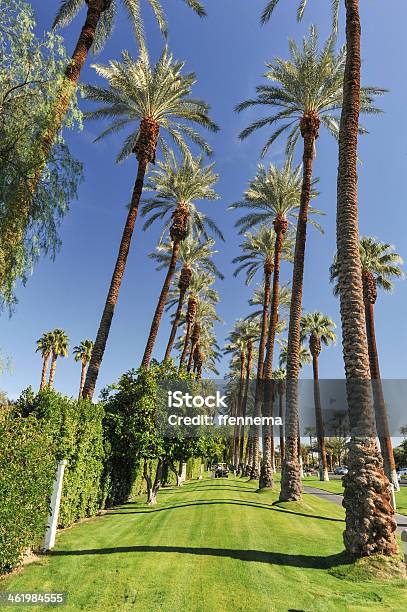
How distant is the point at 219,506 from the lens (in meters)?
17.0

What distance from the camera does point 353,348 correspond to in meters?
9.93

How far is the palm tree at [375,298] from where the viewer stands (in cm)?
2748

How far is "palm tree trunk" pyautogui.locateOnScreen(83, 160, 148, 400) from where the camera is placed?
1683cm

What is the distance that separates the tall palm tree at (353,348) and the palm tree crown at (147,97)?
1089 centimetres

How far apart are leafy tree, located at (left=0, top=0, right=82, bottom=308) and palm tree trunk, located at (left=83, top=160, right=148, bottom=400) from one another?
20.5 feet

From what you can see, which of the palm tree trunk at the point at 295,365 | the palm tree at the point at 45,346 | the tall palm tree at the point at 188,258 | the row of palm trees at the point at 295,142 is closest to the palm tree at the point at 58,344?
the palm tree at the point at 45,346

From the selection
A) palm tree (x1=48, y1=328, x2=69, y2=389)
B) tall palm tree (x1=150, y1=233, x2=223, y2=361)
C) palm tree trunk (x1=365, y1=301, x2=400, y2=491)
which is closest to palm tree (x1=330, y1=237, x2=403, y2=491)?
palm tree trunk (x1=365, y1=301, x2=400, y2=491)

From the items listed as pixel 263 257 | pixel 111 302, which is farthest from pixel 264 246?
pixel 111 302

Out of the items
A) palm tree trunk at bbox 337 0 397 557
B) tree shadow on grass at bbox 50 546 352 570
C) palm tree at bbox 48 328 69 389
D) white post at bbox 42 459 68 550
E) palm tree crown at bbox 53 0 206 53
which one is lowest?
tree shadow on grass at bbox 50 546 352 570

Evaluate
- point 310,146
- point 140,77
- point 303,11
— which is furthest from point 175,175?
point 303,11

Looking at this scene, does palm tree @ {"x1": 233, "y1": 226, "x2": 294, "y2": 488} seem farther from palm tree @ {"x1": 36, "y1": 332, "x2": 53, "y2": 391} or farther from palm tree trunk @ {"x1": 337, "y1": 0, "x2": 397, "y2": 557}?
palm tree @ {"x1": 36, "y1": 332, "x2": 53, "y2": 391}

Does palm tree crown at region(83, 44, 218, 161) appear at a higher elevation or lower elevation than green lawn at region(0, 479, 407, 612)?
higher

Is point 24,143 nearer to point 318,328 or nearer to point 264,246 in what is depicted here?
point 264,246

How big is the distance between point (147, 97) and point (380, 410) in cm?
2416
